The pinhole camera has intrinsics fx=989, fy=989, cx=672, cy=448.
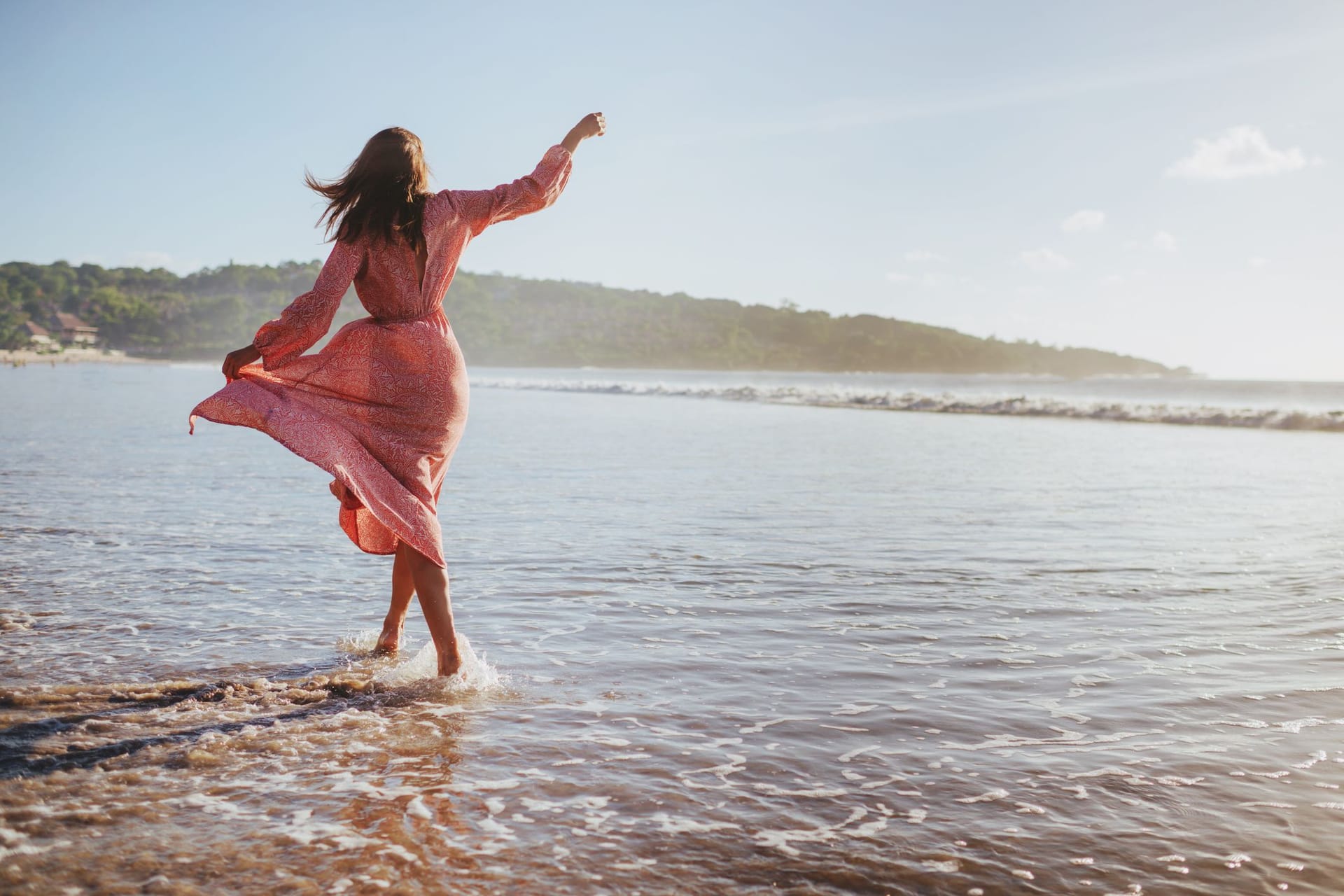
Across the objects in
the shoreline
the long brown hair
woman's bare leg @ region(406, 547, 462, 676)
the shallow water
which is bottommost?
the shallow water

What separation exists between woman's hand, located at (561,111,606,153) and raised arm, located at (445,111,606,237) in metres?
0.05

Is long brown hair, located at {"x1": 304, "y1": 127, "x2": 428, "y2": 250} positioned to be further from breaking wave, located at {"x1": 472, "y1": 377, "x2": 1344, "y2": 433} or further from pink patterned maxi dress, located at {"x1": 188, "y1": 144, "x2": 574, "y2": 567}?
breaking wave, located at {"x1": 472, "y1": 377, "x2": 1344, "y2": 433}

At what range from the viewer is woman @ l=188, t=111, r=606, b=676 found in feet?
12.4

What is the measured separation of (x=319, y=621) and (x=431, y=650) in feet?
2.99

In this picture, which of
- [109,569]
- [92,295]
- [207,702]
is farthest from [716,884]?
[92,295]

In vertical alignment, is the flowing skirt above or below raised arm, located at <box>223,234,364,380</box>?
below

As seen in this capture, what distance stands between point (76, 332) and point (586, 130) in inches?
4903

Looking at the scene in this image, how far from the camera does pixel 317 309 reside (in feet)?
12.5

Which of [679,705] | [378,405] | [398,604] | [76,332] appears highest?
[76,332]

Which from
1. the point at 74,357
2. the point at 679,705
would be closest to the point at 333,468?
the point at 679,705

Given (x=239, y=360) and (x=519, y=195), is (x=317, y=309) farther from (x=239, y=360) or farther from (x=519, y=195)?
(x=519, y=195)

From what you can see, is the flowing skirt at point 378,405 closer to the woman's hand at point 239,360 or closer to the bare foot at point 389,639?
the woman's hand at point 239,360

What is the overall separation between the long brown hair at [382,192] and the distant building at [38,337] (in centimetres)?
10647

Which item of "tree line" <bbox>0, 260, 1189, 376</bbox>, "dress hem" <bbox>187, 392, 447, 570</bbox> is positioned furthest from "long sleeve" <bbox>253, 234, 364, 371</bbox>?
"tree line" <bbox>0, 260, 1189, 376</bbox>
